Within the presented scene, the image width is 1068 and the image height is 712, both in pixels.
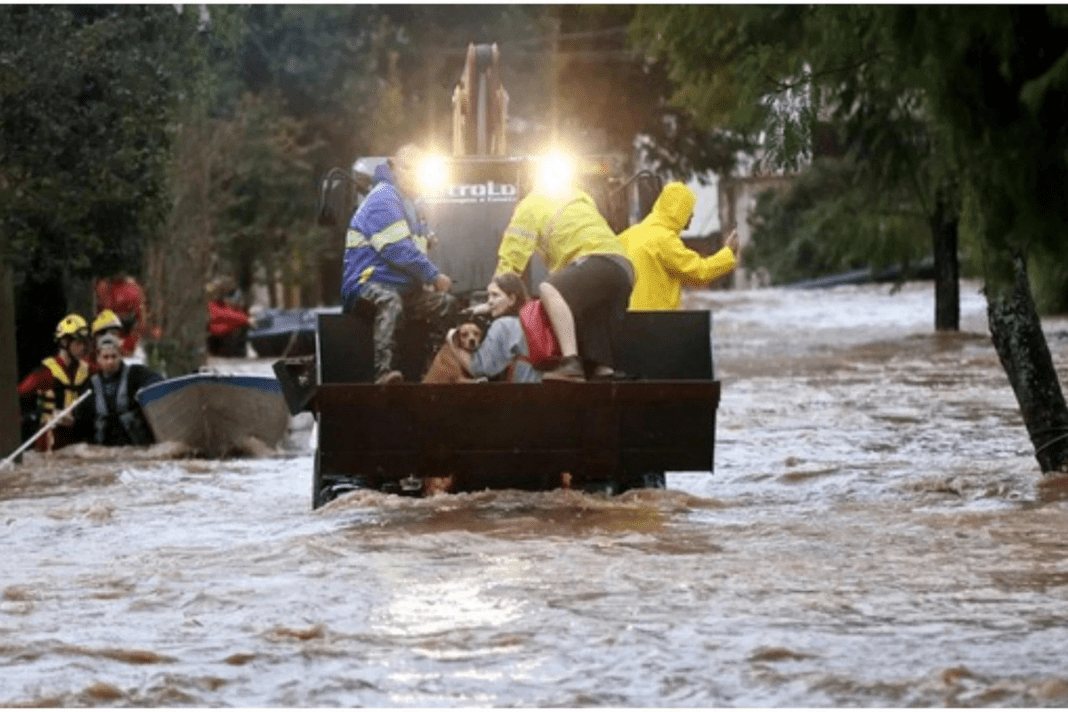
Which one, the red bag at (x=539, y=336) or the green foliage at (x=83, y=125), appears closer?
the red bag at (x=539, y=336)

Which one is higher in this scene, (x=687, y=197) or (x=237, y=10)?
(x=237, y=10)

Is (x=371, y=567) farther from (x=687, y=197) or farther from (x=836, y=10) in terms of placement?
(x=687, y=197)

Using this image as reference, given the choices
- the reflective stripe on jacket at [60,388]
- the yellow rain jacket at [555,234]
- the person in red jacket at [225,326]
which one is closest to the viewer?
the yellow rain jacket at [555,234]

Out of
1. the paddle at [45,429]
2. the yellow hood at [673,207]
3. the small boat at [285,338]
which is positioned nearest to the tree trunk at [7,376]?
the paddle at [45,429]

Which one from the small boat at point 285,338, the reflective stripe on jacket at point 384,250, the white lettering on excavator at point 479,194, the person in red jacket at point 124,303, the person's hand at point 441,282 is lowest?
the small boat at point 285,338

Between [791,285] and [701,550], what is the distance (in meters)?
54.1

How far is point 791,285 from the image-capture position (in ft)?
220

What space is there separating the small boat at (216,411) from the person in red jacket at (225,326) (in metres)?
20.7

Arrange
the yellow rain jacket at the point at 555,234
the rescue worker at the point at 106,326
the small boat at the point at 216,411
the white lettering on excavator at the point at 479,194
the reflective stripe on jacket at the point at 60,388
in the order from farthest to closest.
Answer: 1. the reflective stripe on jacket at the point at 60,388
2. the rescue worker at the point at 106,326
3. the small boat at the point at 216,411
4. the white lettering on excavator at the point at 479,194
5. the yellow rain jacket at the point at 555,234

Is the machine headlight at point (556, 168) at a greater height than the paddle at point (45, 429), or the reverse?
the machine headlight at point (556, 168)

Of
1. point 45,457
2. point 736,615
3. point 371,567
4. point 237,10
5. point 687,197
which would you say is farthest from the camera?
point 237,10

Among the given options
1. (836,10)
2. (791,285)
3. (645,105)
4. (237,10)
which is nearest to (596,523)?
(836,10)

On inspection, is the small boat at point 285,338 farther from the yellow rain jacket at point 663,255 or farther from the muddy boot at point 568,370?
the muddy boot at point 568,370

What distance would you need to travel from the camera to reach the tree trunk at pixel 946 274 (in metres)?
39.3
